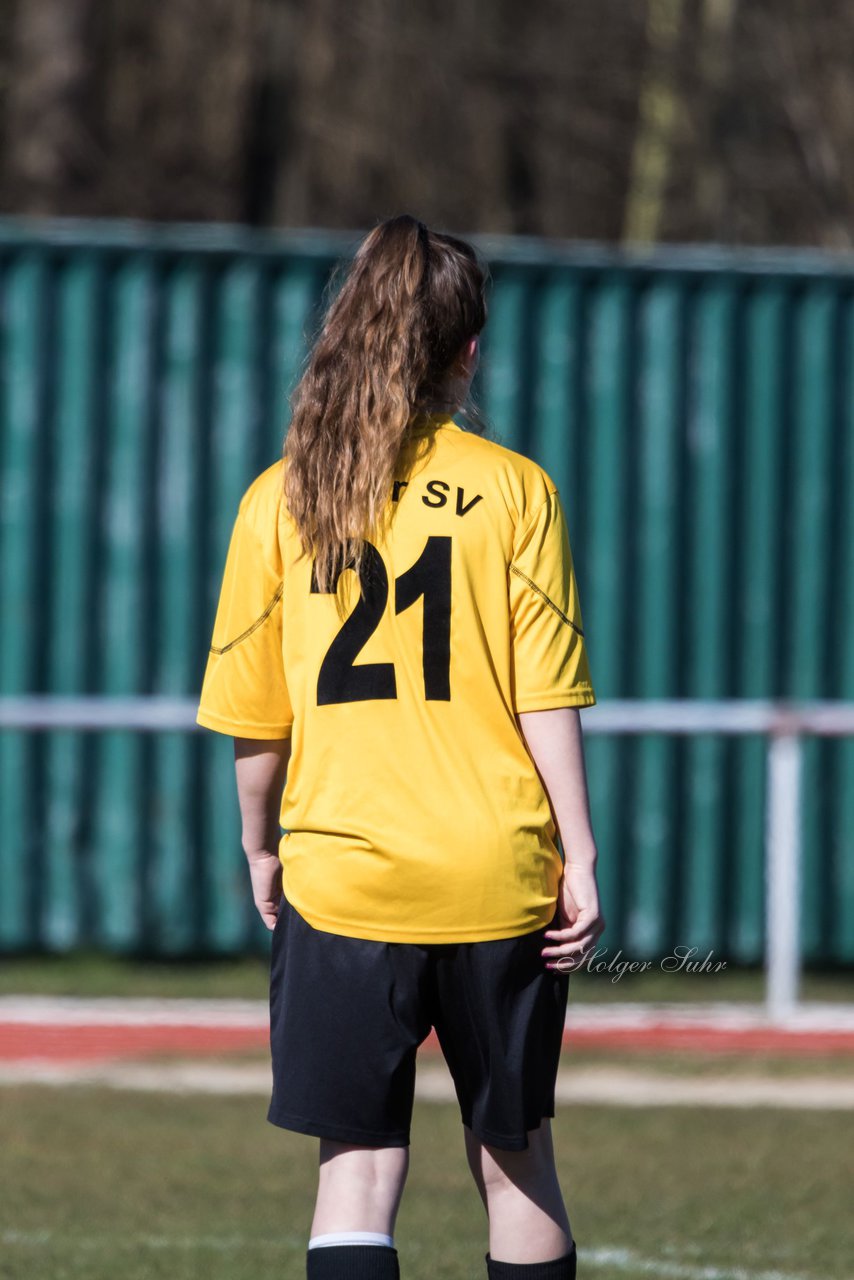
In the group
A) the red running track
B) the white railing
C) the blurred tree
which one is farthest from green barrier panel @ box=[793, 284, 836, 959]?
the blurred tree

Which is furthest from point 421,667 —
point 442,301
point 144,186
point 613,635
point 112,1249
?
point 144,186

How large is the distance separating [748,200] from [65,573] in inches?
347

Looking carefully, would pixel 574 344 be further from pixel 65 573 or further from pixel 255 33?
pixel 255 33

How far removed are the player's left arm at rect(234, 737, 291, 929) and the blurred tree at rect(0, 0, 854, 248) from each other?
11657 mm

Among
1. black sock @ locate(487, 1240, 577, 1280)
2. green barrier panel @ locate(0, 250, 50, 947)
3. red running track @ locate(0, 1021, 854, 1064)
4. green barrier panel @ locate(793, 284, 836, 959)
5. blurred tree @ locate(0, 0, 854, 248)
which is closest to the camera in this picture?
black sock @ locate(487, 1240, 577, 1280)

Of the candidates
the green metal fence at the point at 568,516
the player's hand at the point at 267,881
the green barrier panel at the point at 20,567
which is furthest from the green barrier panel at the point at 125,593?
the player's hand at the point at 267,881

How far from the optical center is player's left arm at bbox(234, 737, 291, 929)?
2.84 meters

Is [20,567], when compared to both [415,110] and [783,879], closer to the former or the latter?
[783,879]

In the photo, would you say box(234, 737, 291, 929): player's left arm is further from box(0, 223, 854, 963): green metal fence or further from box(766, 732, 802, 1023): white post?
box(0, 223, 854, 963): green metal fence

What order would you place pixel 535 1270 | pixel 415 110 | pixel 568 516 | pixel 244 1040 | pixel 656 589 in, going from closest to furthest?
pixel 535 1270 → pixel 244 1040 → pixel 568 516 → pixel 656 589 → pixel 415 110

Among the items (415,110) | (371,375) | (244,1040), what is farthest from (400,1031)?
(415,110)

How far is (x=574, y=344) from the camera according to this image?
26.6 feet

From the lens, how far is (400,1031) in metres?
2.65

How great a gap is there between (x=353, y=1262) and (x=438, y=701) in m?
0.83
